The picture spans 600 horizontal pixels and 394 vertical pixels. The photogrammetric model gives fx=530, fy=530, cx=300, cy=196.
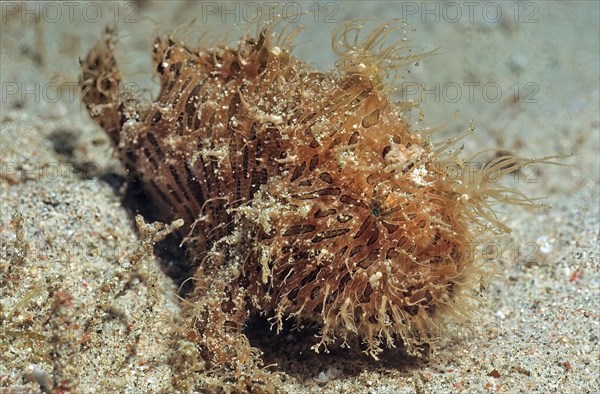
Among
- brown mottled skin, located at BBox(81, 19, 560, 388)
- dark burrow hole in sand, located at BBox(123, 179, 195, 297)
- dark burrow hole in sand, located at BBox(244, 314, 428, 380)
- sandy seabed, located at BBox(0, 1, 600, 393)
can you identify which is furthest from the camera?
dark burrow hole in sand, located at BBox(123, 179, 195, 297)

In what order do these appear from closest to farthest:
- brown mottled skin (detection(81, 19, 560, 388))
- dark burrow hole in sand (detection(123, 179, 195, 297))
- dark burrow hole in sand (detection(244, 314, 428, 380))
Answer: brown mottled skin (detection(81, 19, 560, 388)), dark burrow hole in sand (detection(244, 314, 428, 380)), dark burrow hole in sand (detection(123, 179, 195, 297))

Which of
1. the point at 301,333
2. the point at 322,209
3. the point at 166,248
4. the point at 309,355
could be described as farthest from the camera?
the point at 166,248

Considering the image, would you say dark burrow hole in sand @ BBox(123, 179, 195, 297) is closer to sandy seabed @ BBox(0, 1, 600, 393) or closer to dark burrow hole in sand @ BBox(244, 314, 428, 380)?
sandy seabed @ BBox(0, 1, 600, 393)

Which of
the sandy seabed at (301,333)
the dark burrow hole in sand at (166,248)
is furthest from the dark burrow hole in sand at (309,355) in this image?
the dark burrow hole in sand at (166,248)

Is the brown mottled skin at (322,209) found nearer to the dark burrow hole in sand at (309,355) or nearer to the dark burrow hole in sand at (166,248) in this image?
the dark burrow hole in sand at (309,355)

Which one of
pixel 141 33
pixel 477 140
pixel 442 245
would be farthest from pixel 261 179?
pixel 141 33

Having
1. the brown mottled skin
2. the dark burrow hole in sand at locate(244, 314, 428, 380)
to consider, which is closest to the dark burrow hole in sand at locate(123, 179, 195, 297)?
the brown mottled skin

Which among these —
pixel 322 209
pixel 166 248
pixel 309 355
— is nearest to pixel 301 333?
pixel 309 355

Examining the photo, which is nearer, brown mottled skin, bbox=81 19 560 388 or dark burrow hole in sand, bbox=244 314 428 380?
brown mottled skin, bbox=81 19 560 388

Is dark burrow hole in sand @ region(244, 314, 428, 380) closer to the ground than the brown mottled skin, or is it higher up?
closer to the ground

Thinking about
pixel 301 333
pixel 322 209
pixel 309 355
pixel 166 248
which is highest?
pixel 322 209

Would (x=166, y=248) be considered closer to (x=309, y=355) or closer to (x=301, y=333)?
(x=301, y=333)
